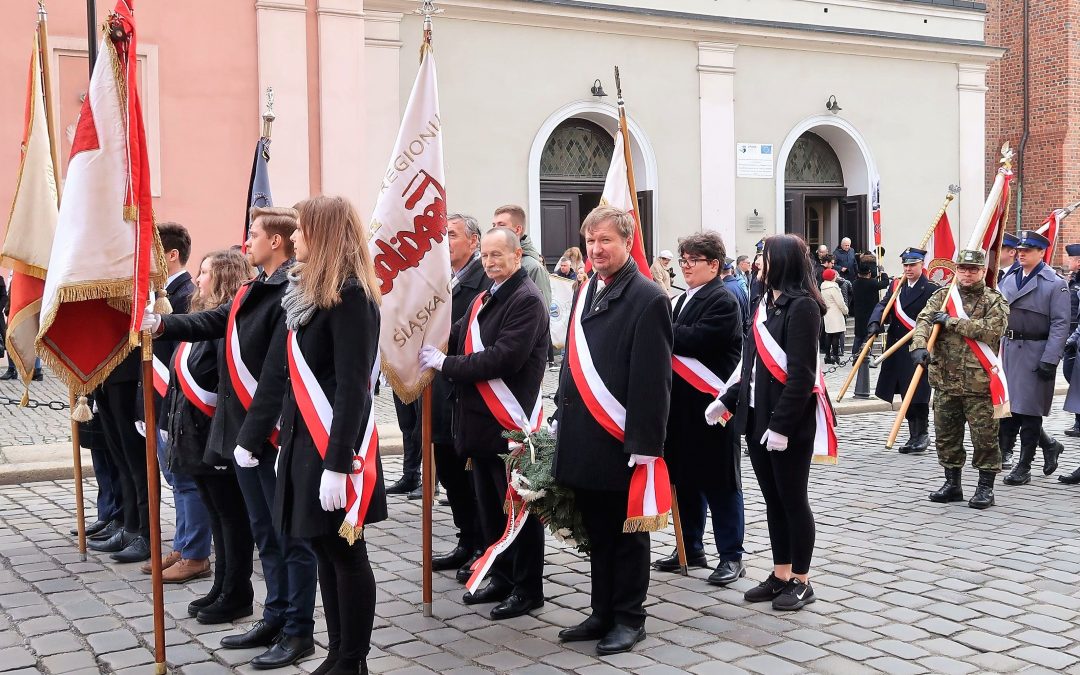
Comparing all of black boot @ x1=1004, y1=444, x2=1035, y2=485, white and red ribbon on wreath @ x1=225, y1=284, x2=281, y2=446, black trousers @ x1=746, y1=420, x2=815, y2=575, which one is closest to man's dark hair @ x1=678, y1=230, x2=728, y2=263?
black trousers @ x1=746, y1=420, x2=815, y2=575

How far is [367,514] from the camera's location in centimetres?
411

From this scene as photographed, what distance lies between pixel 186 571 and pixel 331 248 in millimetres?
2506

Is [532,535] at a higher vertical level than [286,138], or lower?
lower

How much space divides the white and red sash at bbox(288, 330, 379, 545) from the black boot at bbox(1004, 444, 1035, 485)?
19.7 feet

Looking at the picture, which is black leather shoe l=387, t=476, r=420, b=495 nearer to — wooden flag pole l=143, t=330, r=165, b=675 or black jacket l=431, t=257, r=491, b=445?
black jacket l=431, t=257, r=491, b=445

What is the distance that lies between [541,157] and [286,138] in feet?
16.8

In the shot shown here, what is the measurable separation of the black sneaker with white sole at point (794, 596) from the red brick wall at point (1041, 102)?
22607 millimetres

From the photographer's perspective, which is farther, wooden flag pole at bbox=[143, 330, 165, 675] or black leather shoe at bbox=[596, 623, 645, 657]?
black leather shoe at bbox=[596, 623, 645, 657]

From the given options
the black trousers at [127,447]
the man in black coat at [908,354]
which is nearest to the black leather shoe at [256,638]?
the black trousers at [127,447]

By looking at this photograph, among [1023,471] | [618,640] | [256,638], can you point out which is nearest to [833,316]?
[1023,471]

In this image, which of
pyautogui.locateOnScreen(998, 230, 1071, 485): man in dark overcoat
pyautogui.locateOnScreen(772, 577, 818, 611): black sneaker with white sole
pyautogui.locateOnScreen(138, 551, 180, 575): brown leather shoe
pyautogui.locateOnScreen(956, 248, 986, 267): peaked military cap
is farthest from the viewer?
pyautogui.locateOnScreen(998, 230, 1071, 485): man in dark overcoat

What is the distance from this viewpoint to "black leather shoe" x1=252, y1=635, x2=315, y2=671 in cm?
437

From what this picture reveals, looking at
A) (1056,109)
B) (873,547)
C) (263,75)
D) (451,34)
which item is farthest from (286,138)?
(1056,109)

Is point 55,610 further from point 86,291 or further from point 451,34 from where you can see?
point 451,34
